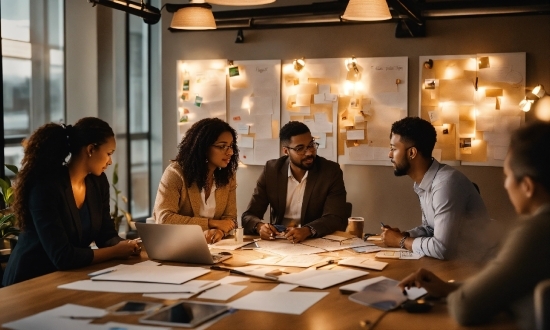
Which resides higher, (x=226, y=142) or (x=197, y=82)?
(x=197, y=82)

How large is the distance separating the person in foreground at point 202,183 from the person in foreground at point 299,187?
25 centimetres

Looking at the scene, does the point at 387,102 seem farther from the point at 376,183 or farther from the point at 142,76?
the point at 142,76

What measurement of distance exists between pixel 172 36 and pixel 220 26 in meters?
1.03

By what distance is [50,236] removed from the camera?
109 inches

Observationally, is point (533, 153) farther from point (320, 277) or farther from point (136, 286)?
point (136, 286)

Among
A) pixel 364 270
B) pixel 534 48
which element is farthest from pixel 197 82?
pixel 364 270

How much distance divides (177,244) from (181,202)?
0.81 m

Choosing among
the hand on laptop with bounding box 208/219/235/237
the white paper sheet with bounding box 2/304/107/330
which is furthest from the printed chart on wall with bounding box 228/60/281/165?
the white paper sheet with bounding box 2/304/107/330

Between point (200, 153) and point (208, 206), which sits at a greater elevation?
point (200, 153)

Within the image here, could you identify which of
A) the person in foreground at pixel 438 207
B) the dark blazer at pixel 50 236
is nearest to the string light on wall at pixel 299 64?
the person in foreground at pixel 438 207

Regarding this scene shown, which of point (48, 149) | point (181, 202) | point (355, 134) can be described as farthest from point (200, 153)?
point (355, 134)

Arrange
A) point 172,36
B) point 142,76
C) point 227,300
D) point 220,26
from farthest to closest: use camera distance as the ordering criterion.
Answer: point 142,76 → point 172,36 → point 220,26 → point 227,300

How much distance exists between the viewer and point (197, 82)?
6062 millimetres

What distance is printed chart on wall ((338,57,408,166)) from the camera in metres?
5.29
